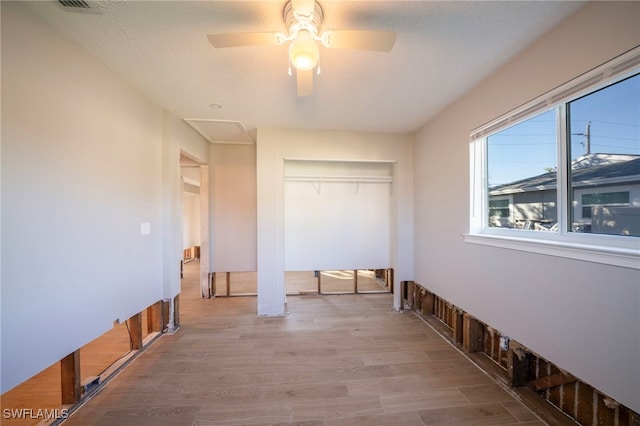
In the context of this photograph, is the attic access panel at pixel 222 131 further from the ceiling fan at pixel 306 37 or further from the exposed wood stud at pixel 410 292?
the exposed wood stud at pixel 410 292

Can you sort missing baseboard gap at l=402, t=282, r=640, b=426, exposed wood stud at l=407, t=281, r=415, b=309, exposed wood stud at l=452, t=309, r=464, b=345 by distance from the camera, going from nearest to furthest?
1. missing baseboard gap at l=402, t=282, r=640, b=426
2. exposed wood stud at l=452, t=309, r=464, b=345
3. exposed wood stud at l=407, t=281, r=415, b=309

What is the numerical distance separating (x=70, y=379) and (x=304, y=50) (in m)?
2.64

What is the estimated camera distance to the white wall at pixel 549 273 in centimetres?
110

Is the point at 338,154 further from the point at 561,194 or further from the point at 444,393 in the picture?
the point at 444,393

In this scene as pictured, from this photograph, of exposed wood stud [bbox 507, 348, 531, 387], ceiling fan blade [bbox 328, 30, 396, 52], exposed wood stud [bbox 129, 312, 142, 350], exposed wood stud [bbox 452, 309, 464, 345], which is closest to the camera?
ceiling fan blade [bbox 328, 30, 396, 52]

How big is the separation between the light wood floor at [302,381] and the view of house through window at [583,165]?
53.2 inches

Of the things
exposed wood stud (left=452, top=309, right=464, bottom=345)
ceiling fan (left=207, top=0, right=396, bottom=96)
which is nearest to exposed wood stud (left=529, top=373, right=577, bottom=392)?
exposed wood stud (left=452, top=309, right=464, bottom=345)

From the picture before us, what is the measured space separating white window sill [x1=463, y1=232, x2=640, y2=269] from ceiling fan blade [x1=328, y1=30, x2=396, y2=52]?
61.3 inches

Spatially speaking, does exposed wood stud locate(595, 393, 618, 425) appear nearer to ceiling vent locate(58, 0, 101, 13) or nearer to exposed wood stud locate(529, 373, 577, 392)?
exposed wood stud locate(529, 373, 577, 392)

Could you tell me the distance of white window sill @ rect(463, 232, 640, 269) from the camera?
1.07 m

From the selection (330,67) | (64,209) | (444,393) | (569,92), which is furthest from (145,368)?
(569,92)

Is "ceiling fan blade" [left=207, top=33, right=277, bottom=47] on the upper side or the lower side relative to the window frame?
upper

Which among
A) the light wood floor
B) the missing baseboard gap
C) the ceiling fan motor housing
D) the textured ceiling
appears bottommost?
the light wood floor

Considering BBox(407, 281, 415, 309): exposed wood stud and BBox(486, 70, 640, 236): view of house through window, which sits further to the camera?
BBox(407, 281, 415, 309): exposed wood stud
